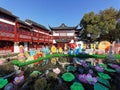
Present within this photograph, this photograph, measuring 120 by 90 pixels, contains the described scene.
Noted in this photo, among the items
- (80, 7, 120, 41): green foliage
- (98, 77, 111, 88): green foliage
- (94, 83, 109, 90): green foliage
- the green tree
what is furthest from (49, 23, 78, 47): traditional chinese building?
(94, 83, 109, 90): green foliage

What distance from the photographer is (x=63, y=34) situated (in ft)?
130

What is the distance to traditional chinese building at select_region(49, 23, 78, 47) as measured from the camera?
38219 millimetres

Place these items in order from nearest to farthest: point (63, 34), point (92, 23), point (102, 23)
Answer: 1. point (102, 23)
2. point (92, 23)
3. point (63, 34)

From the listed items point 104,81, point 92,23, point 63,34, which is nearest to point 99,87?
point 104,81

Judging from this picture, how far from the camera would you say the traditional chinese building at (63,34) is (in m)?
Result: 38.2

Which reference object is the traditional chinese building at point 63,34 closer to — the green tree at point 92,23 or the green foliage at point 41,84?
the green tree at point 92,23

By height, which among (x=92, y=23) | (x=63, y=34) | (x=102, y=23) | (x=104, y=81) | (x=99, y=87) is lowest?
(x=99, y=87)

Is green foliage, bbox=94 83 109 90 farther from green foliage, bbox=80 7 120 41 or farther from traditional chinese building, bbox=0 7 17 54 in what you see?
green foliage, bbox=80 7 120 41

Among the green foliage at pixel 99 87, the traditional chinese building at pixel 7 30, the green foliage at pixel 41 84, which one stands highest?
the traditional chinese building at pixel 7 30

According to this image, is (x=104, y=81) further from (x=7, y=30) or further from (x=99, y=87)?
(x=7, y=30)

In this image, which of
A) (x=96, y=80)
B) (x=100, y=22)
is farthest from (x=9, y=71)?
(x=100, y=22)

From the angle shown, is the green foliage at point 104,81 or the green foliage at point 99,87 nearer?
the green foliage at point 99,87

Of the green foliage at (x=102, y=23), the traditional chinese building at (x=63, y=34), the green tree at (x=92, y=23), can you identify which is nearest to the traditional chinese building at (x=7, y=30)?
the green tree at (x=92, y=23)

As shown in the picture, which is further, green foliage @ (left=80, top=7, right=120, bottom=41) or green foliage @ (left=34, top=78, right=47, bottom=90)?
green foliage @ (left=80, top=7, right=120, bottom=41)
